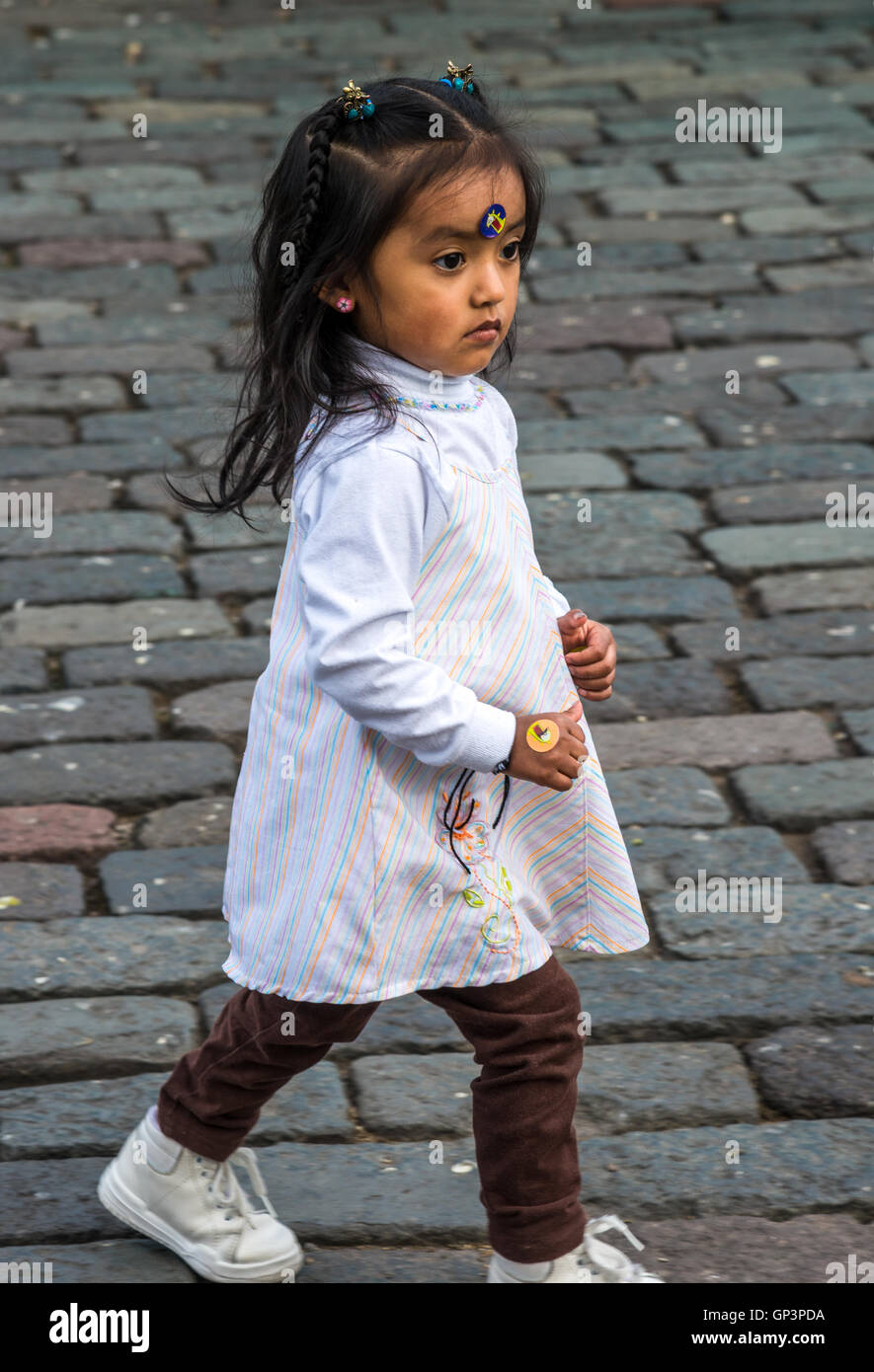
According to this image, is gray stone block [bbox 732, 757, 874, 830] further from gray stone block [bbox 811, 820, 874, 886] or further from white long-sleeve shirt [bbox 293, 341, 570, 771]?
white long-sleeve shirt [bbox 293, 341, 570, 771]

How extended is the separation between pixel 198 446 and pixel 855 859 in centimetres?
228

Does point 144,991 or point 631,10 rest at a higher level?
point 631,10

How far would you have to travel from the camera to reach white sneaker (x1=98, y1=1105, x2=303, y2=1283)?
2451 millimetres

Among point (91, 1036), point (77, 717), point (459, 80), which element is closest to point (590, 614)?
point (77, 717)

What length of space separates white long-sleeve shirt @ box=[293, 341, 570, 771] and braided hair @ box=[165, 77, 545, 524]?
2.6 inches

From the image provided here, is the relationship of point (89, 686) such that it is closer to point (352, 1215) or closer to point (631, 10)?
point (352, 1215)

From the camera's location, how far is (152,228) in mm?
6539

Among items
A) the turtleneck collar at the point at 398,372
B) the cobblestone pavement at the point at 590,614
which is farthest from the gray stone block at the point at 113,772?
the turtleneck collar at the point at 398,372

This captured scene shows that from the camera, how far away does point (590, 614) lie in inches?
163

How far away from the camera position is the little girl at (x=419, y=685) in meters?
2.11

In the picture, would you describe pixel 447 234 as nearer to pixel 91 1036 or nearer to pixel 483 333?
pixel 483 333

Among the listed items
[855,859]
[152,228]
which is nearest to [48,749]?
[855,859]
